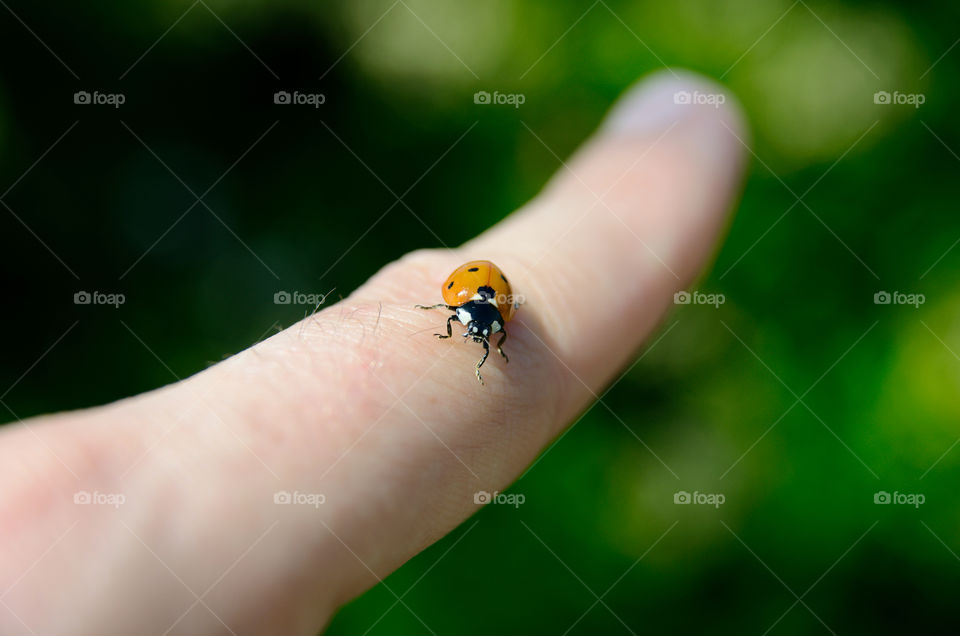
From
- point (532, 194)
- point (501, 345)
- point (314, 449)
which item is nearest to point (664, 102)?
point (532, 194)

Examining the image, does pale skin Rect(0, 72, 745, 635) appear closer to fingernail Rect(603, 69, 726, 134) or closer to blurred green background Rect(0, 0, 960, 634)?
fingernail Rect(603, 69, 726, 134)

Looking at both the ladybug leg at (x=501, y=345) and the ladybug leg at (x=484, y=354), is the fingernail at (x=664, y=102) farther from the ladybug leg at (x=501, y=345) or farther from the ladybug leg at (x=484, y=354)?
the ladybug leg at (x=484, y=354)

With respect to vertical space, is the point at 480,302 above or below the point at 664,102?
below

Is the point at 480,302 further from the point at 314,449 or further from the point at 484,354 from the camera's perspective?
the point at 314,449

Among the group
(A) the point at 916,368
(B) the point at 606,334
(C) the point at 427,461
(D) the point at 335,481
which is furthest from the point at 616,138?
(D) the point at 335,481

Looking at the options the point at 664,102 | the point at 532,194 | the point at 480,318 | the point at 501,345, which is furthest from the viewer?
the point at 532,194

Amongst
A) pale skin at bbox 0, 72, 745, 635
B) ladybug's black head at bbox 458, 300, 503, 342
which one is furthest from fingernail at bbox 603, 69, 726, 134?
ladybug's black head at bbox 458, 300, 503, 342
